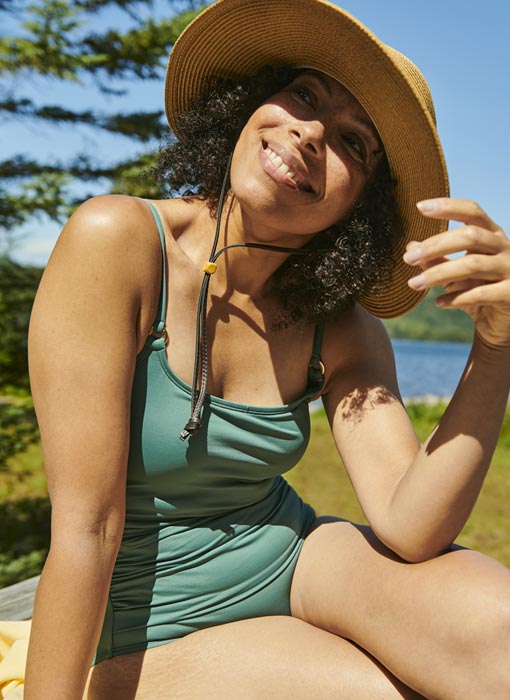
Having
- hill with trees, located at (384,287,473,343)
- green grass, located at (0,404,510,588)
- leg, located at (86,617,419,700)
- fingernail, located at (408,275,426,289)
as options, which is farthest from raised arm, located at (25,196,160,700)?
hill with trees, located at (384,287,473,343)

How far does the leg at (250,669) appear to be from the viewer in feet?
5.32

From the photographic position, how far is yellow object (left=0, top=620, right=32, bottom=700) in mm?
1791

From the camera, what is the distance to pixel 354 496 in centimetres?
670

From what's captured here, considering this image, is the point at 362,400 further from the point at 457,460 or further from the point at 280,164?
the point at 280,164

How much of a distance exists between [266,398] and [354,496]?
506 centimetres

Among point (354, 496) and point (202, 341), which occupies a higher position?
point (202, 341)

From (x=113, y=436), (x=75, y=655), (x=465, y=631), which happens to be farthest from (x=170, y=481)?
(x=465, y=631)

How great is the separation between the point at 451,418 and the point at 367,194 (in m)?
0.74

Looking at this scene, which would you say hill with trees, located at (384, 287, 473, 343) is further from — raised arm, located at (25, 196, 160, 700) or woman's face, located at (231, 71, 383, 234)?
raised arm, located at (25, 196, 160, 700)

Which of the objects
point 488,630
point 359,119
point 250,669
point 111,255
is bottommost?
point 250,669

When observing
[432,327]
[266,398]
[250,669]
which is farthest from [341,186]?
[432,327]

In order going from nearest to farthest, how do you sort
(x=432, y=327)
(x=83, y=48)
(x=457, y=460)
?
(x=457, y=460) < (x=83, y=48) < (x=432, y=327)

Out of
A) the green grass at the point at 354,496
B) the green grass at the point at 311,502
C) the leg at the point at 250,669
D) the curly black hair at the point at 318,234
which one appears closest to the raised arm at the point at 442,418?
the curly black hair at the point at 318,234

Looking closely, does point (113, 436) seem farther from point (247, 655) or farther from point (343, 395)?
point (343, 395)
